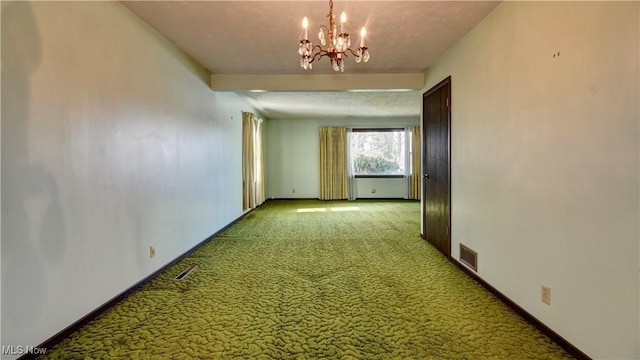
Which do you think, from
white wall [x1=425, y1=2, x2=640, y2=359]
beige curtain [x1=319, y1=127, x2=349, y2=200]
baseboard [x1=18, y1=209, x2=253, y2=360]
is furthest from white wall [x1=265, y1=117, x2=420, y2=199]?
white wall [x1=425, y1=2, x2=640, y2=359]

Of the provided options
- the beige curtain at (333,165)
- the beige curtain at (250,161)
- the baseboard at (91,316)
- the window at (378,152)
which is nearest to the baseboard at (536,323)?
the baseboard at (91,316)

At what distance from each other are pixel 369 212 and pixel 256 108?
3.42 metres

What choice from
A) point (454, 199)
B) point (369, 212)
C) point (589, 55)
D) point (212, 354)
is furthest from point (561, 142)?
point (369, 212)

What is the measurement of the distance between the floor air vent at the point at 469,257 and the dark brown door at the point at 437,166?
313 millimetres

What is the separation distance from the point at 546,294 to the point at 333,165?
6.86m

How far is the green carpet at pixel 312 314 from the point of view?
1.75 m

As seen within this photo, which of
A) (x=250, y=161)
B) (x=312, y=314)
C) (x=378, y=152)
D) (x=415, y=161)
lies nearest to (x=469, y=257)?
(x=312, y=314)

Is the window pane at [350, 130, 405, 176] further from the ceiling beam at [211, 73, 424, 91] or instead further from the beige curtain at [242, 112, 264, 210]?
the ceiling beam at [211, 73, 424, 91]

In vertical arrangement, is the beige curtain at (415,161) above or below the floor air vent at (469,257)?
above

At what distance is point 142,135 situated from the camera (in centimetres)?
268

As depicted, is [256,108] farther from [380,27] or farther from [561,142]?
[561,142]

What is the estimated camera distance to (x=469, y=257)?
292 centimetres

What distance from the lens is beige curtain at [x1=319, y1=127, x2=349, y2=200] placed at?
8.57 meters

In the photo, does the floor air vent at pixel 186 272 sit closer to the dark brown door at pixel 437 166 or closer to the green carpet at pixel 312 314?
the green carpet at pixel 312 314
